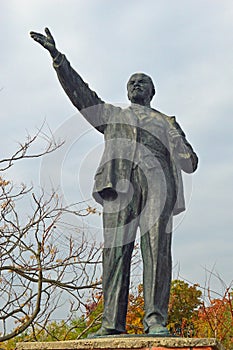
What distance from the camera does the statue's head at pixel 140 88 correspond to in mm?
5590

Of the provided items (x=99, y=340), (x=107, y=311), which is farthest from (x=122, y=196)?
(x=99, y=340)

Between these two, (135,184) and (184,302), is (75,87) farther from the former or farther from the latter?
(184,302)

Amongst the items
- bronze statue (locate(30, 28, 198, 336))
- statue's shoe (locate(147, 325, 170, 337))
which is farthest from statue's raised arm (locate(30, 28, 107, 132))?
statue's shoe (locate(147, 325, 170, 337))

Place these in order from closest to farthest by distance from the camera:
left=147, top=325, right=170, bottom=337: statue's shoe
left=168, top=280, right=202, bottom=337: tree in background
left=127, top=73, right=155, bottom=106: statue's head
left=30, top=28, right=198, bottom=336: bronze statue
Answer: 1. left=147, top=325, right=170, bottom=337: statue's shoe
2. left=30, top=28, right=198, bottom=336: bronze statue
3. left=127, top=73, right=155, bottom=106: statue's head
4. left=168, top=280, right=202, bottom=337: tree in background

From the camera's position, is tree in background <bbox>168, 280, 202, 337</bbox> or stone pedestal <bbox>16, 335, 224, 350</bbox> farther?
tree in background <bbox>168, 280, 202, 337</bbox>

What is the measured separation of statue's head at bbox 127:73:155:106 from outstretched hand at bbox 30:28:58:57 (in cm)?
86

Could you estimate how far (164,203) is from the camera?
16.6 feet

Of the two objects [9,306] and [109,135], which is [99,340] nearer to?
[109,135]

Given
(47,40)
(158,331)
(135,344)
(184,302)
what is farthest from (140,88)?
(184,302)

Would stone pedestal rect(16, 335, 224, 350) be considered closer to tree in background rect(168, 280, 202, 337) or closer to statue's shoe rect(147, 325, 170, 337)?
statue's shoe rect(147, 325, 170, 337)

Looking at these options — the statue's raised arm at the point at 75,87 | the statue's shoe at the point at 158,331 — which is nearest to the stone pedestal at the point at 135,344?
the statue's shoe at the point at 158,331

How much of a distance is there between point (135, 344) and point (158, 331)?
41cm

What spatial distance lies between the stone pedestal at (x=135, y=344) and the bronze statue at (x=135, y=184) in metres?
0.31

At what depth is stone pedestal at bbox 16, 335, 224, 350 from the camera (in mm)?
4016
